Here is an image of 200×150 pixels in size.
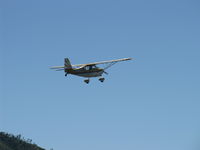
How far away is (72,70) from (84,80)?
124 inches

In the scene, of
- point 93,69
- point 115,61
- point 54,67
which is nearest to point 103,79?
point 93,69

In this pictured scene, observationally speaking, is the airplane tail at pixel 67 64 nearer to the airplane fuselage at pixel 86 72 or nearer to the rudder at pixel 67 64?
the rudder at pixel 67 64

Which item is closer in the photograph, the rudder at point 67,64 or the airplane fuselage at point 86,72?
the rudder at point 67,64

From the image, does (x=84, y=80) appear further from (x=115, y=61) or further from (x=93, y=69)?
(x=115, y=61)

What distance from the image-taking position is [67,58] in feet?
290

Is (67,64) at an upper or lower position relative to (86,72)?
upper

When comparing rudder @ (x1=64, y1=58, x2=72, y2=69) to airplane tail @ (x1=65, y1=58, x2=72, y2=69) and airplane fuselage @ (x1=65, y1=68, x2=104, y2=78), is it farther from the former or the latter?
airplane fuselage @ (x1=65, y1=68, x2=104, y2=78)

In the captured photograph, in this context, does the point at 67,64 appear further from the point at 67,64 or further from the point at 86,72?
the point at 86,72

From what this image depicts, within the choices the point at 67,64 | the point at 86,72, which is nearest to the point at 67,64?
the point at 67,64

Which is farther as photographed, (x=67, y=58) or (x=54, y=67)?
(x=54, y=67)

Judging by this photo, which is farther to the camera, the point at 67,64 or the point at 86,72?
the point at 86,72

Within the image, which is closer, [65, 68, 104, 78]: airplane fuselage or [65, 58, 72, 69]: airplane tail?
[65, 58, 72, 69]: airplane tail

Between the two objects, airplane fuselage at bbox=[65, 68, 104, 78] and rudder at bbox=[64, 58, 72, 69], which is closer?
rudder at bbox=[64, 58, 72, 69]

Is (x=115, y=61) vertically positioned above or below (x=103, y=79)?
above
